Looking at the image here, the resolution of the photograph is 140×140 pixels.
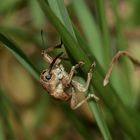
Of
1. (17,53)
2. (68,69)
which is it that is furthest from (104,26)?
(68,69)

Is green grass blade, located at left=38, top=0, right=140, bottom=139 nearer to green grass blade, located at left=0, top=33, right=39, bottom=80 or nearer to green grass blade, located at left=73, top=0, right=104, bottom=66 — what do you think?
green grass blade, located at left=0, top=33, right=39, bottom=80

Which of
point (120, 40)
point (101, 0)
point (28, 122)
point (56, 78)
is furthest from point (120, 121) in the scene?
point (28, 122)

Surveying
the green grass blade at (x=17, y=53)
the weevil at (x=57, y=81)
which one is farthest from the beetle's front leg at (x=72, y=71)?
the green grass blade at (x=17, y=53)

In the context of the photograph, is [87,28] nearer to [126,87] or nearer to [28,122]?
[126,87]

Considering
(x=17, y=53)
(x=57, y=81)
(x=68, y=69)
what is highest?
(x=17, y=53)

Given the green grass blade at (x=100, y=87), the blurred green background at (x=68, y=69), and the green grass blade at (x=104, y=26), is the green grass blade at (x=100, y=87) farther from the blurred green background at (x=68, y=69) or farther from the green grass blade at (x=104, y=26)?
the green grass blade at (x=104, y=26)

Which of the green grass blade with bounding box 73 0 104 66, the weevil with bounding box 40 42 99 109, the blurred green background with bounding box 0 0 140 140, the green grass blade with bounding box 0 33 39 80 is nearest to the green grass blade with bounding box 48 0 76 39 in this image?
the blurred green background with bounding box 0 0 140 140

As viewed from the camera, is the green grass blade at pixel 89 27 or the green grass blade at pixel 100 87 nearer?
the green grass blade at pixel 100 87

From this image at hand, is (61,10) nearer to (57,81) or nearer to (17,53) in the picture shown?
(17,53)
